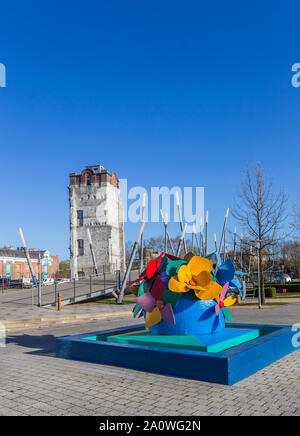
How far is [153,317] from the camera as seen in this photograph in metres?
8.05

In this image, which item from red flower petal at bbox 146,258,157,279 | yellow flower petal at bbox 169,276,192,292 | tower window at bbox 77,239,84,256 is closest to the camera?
yellow flower petal at bbox 169,276,192,292

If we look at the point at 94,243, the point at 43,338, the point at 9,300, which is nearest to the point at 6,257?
the point at 94,243

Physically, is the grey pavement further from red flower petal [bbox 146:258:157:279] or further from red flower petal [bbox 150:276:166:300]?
red flower petal [bbox 150:276:166:300]

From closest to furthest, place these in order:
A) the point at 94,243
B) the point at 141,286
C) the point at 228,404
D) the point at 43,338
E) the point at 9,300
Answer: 1. the point at 228,404
2. the point at 141,286
3. the point at 43,338
4. the point at 9,300
5. the point at 94,243

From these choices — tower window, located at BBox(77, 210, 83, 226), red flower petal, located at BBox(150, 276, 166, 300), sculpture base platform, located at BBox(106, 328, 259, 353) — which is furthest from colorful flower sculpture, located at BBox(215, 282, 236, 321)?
tower window, located at BBox(77, 210, 83, 226)

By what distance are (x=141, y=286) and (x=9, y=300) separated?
17693 mm

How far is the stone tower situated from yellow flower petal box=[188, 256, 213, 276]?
48144 mm

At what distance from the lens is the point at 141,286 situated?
8562 millimetres

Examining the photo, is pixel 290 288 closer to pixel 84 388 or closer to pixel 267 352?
pixel 267 352

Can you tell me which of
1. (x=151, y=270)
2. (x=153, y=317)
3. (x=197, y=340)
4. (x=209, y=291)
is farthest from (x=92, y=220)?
(x=197, y=340)

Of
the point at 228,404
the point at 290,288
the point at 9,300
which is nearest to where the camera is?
the point at 228,404

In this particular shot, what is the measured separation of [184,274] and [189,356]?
166 cm

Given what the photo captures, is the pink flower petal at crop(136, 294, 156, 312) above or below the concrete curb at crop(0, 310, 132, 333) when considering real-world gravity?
above

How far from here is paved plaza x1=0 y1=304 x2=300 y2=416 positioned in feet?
16.5
